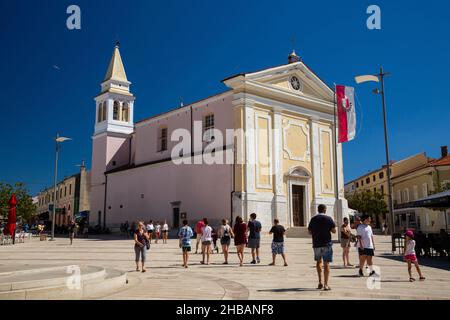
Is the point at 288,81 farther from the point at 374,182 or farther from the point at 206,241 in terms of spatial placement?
the point at 374,182

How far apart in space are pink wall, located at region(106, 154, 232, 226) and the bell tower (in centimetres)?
→ 171

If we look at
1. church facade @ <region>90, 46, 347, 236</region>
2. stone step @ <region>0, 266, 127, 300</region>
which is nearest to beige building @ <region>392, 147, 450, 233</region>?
church facade @ <region>90, 46, 347, 236</region>

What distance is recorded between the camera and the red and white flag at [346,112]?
28.8 meters

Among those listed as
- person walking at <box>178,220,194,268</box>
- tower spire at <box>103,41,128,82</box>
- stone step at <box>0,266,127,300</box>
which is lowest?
stone step at <box>0,266,127,300</box>

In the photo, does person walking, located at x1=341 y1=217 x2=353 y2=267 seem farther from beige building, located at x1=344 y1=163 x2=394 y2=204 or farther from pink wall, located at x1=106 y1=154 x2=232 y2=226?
beige building, located at x1=344 y1=163 x2=394 y2=204

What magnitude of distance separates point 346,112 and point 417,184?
78.4 feet

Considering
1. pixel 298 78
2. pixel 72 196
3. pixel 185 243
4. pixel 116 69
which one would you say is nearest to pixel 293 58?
pixel 298 78

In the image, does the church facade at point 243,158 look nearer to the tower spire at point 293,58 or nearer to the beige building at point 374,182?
the tower spire at point 293,58

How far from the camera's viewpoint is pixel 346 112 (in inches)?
1155

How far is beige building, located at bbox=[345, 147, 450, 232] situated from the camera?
4366cm

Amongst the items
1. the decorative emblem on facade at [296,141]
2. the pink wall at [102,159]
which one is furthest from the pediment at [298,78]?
the pink wall at [102,159]

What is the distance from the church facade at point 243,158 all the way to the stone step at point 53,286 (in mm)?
21736
